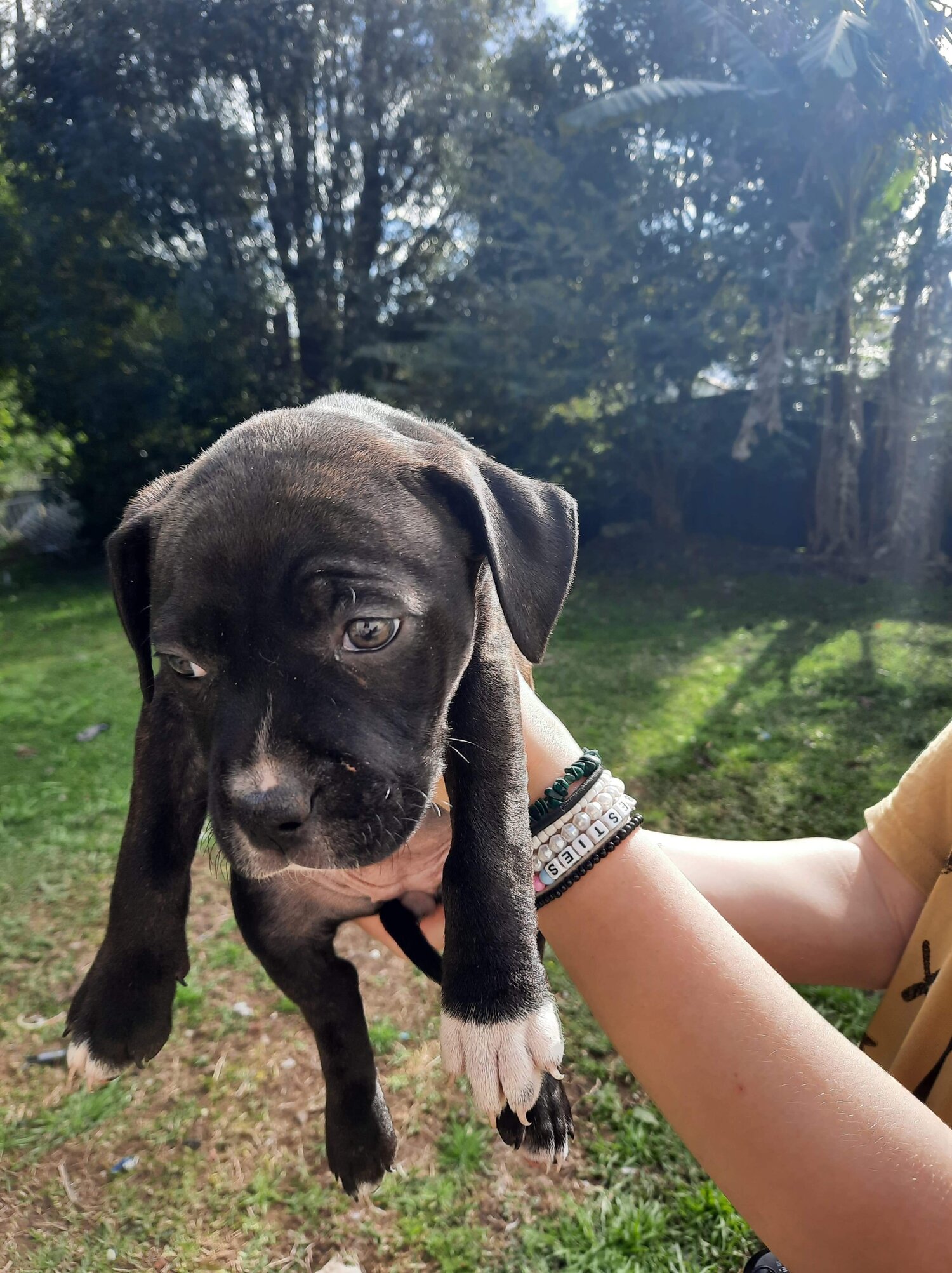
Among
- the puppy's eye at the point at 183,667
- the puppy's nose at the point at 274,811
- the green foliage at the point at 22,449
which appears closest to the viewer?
the puppy's nose at the point at 274,811

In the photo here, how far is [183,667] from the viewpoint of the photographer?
5.16 feet

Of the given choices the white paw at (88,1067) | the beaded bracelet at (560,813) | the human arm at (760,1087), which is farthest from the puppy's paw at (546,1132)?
the white paw at (88,1067)

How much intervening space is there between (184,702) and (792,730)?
6.28 meters

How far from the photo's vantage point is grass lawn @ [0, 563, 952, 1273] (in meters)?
2.62

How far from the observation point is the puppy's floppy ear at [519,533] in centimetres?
165

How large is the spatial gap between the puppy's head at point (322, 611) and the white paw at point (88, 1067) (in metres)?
0.63

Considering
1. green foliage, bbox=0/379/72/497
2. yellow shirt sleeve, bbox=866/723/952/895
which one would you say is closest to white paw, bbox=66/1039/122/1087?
yellow shirt sleeve, bbox=866/723/952/895

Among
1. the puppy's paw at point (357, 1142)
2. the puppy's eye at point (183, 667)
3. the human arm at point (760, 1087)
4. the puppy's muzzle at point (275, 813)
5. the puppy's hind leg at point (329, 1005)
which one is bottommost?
the puppy's paw at point (357, 1142)

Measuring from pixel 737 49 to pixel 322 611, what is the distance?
1687cm

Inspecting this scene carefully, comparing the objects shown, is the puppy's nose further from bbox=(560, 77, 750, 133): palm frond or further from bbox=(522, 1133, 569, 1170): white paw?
bbox=(560, 77, 750, 133): palm frond

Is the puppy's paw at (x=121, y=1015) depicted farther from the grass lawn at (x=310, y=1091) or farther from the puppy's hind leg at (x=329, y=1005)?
the grass lawn at (x=310, y=1091)

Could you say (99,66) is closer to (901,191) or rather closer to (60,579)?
(60,579)

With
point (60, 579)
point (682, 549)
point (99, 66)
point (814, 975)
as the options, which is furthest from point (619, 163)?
point (814, 975)

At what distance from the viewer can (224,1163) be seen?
294 centimetres
